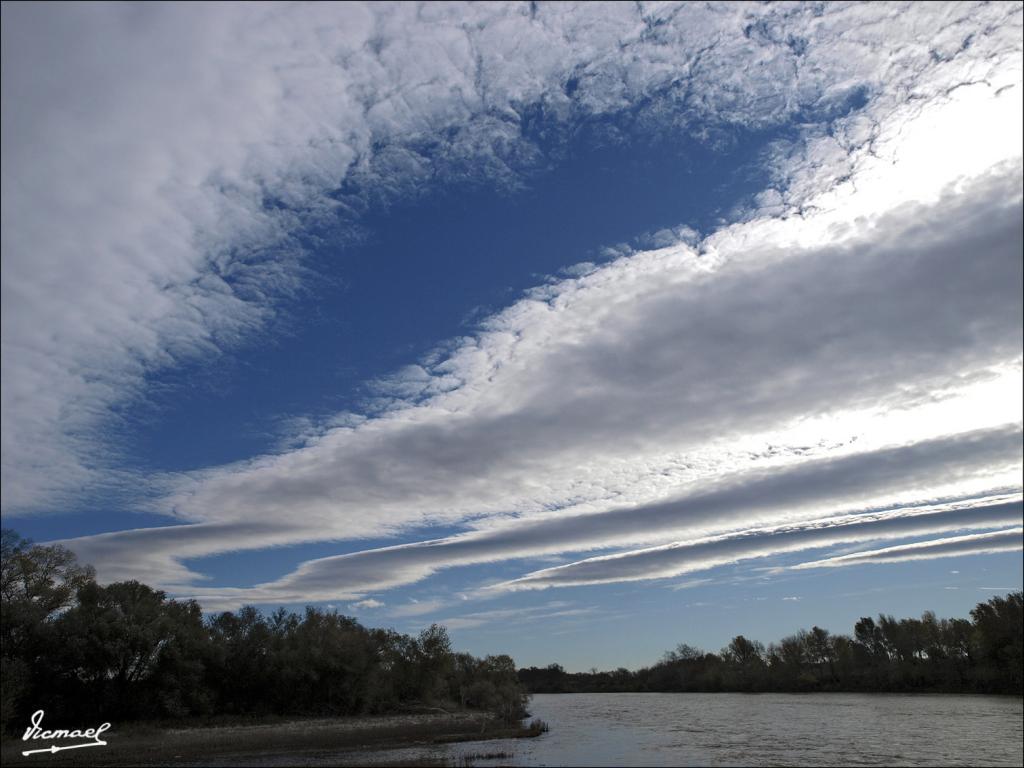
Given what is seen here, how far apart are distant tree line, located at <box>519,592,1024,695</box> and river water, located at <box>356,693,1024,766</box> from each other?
18.1 meters

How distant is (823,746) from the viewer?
164 ft

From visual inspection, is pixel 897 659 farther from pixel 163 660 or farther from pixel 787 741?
pixel 163 660

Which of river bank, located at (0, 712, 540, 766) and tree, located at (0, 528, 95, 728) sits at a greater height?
tree, located at (0, 528, 95, 728)

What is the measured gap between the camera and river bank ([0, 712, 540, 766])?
46.0m

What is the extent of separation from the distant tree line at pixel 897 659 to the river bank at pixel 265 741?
7737cm

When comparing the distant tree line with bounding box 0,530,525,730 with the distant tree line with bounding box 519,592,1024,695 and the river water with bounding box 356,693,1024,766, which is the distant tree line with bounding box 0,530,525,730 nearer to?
the river water with bounding box 356,693,1024,766

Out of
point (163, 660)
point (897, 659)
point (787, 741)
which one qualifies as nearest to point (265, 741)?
A: point (163, 660)

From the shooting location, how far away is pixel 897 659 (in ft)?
449

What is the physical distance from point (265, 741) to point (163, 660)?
1851 cm

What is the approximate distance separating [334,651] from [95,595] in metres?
30.7

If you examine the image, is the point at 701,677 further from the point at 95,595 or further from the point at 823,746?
the point at 95,595

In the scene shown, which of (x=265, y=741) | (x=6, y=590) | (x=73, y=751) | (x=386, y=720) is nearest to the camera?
(x=73, y=751)

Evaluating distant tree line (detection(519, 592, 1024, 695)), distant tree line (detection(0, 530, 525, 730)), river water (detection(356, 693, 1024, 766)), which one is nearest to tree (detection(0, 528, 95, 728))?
distant tree line (detection(0, 530, 525, 730))

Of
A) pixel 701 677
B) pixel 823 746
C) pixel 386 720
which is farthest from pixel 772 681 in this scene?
pixel 823 746
